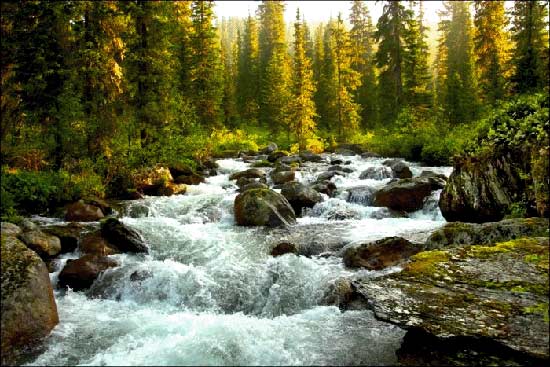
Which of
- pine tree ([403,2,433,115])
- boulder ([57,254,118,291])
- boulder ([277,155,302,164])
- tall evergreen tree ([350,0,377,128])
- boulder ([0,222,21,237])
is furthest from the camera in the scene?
tall evergreen tree ([350,0,377,128])

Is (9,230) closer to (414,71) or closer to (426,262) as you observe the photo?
(426,262)

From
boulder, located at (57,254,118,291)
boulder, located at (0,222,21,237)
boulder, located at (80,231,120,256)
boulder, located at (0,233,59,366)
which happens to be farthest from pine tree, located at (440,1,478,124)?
boulder, located at (0,233,59,366)

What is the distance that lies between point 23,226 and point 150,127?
9630 mm

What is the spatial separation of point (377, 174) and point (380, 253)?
39.2ft

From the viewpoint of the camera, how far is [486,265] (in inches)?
271

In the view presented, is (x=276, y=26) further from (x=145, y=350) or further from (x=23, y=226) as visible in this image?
(x=145, y=350)

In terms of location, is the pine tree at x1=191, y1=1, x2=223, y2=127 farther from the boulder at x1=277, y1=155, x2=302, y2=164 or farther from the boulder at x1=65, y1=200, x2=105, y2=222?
the boulder at x1=65, y1=200, x2=105, y2=222

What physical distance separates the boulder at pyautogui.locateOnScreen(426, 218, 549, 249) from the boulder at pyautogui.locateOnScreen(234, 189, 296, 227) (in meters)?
5.56

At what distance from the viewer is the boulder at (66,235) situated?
35.5 feet

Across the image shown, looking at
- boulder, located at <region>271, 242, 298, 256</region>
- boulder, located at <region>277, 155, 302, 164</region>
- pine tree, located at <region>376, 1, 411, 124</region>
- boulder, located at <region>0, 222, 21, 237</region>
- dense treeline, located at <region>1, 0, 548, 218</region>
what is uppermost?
pine tree, located at <region>376, 1, 411, 124</region>

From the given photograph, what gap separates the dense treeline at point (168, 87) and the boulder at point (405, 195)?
21.2 feet

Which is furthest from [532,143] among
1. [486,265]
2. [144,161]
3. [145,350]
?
A: [144,161]

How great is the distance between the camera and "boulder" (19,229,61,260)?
32.1 feet

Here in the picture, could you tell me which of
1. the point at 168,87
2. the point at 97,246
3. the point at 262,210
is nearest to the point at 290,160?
the point at 168,87
